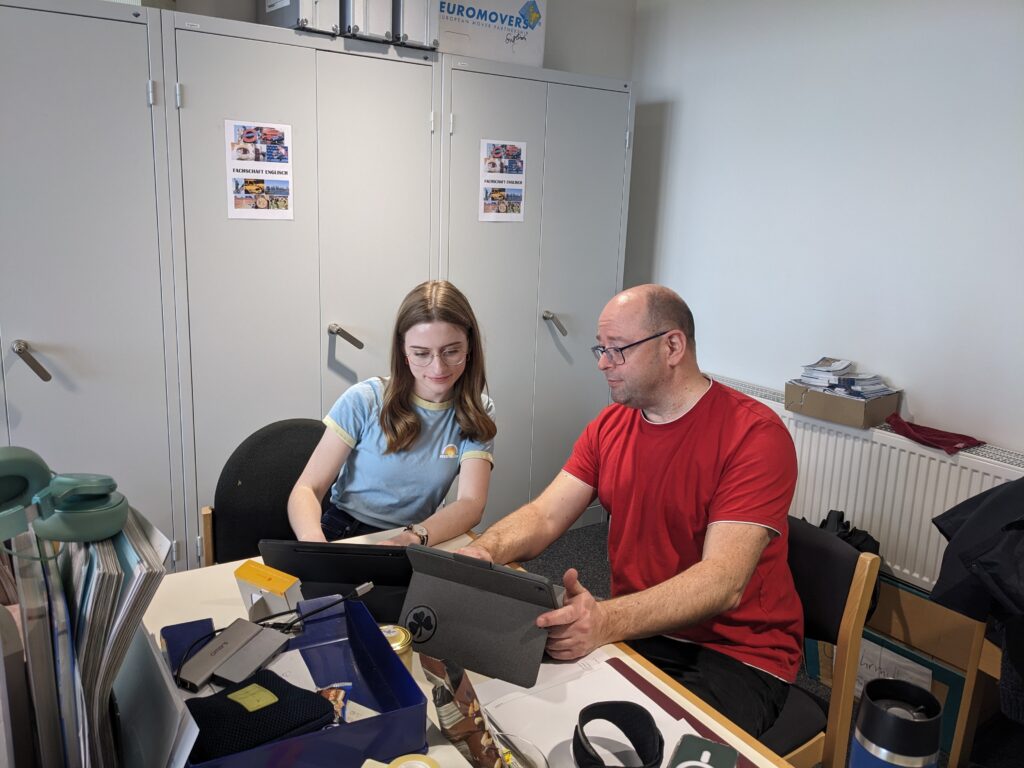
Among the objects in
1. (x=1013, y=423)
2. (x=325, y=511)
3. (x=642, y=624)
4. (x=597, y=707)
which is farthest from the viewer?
(x=1013, y=423)

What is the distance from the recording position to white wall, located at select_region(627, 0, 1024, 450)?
8.26ft

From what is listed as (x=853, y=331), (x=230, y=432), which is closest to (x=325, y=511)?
(x=230, y=432)

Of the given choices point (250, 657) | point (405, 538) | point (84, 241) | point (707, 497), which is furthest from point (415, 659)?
point (84, 241)

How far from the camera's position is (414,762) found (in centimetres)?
89

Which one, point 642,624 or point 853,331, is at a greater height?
point 853,331

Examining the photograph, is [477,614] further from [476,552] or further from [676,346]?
[676,346]

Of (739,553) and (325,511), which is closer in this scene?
(739,553)

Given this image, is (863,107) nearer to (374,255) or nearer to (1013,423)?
(1013,423)

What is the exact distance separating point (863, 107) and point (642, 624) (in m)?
2.32

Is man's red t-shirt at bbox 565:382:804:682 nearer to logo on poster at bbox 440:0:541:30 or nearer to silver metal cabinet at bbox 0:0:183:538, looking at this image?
silver metal cabinet at bbox 0:0:183:538

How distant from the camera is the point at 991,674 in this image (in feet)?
6.72

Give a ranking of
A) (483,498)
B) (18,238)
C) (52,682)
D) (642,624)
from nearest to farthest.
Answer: (52,682) → (642,624) → (483,498) → (18,238)

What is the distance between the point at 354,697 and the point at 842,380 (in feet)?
7.50

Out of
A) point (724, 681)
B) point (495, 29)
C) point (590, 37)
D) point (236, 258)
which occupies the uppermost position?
point (590, 37)
